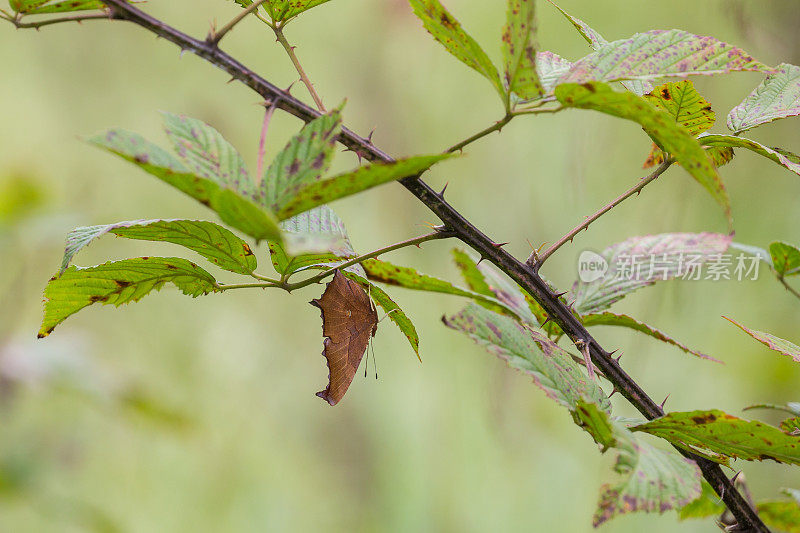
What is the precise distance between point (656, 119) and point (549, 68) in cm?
9

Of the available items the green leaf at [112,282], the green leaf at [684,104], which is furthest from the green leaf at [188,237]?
the green leaf at [684,104]

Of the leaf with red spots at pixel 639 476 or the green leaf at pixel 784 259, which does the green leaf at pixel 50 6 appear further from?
the green leaf at pixel 784 259

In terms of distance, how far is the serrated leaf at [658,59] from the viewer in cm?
27

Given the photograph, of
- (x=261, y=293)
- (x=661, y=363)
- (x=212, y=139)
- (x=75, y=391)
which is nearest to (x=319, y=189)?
(x=212, y=139)

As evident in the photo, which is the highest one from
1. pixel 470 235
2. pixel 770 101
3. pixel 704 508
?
pixel 770 101

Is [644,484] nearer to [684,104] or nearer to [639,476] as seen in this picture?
[639,476]

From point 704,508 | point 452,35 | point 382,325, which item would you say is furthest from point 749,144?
point 382,325

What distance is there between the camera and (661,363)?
136cm

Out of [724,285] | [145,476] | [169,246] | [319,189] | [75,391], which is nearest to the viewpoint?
[319,189]

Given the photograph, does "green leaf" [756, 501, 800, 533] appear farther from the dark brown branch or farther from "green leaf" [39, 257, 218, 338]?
"green leaf" [39, 257, 218, 338]

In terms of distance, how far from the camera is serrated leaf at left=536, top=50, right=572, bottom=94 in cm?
29

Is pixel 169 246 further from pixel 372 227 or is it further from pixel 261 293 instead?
pixel 372 227

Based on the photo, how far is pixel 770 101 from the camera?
0.35m

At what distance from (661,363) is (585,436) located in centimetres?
26
